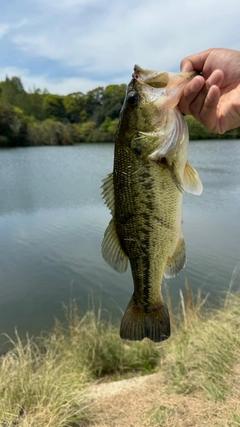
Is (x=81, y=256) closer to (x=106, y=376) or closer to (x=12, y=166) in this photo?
(x=106, y=376)

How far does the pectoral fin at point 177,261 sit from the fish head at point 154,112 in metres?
0.52

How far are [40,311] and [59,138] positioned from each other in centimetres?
4918

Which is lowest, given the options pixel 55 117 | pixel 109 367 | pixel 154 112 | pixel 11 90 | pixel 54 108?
pixel 109 367

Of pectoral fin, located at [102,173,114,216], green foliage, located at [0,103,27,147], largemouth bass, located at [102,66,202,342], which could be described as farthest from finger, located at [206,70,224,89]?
green foliage, located at [0,103,27,147]

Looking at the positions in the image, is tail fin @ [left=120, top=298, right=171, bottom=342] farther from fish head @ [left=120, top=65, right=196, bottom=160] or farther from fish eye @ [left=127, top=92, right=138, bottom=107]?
fish eye @ [left=127, top=92, right=138, bottom=107]

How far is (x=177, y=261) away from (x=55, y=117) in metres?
67.3

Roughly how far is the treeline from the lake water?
2060 centimetres

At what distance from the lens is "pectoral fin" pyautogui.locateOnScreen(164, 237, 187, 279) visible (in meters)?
2.05

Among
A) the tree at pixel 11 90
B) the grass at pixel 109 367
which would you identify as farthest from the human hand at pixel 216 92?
the tree at pixel 11 90

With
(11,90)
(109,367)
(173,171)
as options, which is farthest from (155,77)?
(11,90)

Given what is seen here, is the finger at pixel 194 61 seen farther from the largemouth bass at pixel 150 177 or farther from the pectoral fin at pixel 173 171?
the pectoral fin at pixel 173 171

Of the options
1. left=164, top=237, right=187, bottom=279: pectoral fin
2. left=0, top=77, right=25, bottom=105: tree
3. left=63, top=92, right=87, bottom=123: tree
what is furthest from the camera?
left=0, top=77, right=25, bottom=105: tree

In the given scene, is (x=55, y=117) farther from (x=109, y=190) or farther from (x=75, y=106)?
(x=109, y=190)

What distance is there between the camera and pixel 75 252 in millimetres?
10312
